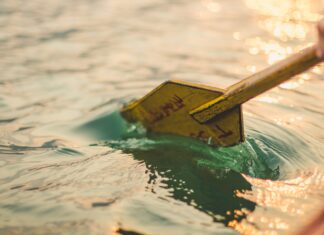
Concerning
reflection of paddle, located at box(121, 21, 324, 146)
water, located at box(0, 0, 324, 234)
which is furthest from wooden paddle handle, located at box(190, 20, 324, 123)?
water, located at box(0, 0, 324, 234)

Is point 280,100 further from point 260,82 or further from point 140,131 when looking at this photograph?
point 260,82

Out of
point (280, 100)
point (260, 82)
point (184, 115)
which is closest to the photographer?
point (260, 82)

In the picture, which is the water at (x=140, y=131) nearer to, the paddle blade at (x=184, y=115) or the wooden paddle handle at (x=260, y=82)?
the paddle blade at (x=184, y=115)

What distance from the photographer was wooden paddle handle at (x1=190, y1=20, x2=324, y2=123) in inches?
133

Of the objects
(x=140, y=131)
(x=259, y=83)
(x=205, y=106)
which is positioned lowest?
(x=140, y=131)

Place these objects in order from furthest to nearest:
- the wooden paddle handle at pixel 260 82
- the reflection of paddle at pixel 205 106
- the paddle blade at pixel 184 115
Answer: the paddle blade at pixel 184 115 → the reflection of paddle at pixel 205 106 → the wooden paddle handle at pixel 260 82

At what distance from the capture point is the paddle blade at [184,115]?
4363 millimetres

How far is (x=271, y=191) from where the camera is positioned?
3848 millimetres

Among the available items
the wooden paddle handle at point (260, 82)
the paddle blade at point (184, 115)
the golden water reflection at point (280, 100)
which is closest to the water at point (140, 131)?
the golden water reflection at point (280, 100)

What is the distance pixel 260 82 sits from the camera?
3771 mm

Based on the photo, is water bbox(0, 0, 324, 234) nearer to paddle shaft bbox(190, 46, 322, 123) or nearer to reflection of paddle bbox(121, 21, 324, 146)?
reflection of paddle bbox(121, 21, 324, 146)

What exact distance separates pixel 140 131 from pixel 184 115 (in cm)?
69

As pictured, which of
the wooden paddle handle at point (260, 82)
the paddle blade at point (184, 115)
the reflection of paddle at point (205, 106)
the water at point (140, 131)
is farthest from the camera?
the paddle blade at point (184, 115)

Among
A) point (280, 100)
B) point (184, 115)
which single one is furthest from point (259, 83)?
point (280, 100)
